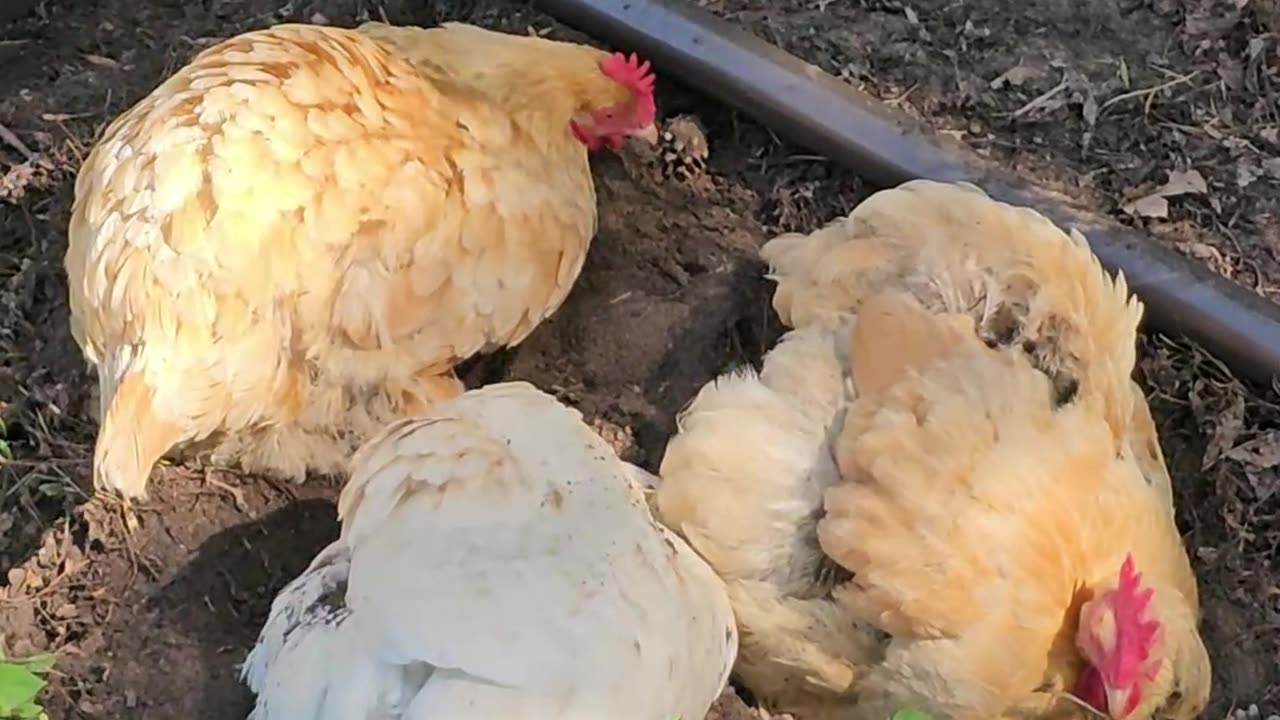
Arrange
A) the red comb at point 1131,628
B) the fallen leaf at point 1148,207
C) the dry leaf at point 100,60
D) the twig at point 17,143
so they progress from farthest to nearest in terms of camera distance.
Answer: the dry leaf at point 100,60 < the twig at point 17,143 < the fallen leaf at point 1148,207 < the red comb at point 1131,628

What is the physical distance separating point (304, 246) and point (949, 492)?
1.38 meters

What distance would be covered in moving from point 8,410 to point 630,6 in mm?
1897

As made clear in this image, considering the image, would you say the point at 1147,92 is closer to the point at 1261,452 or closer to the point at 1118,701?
the point at 1261,452

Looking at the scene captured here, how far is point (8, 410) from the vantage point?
353 centimetres

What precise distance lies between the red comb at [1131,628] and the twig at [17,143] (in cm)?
304

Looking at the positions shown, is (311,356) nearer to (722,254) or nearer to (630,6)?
(722,254)

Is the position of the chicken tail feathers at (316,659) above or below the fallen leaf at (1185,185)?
below

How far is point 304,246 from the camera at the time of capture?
299cm

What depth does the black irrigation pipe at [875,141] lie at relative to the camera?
10.4 feet

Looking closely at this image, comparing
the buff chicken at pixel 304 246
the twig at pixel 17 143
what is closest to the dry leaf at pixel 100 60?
the twig at pixel 17 143

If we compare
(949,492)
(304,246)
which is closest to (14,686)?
(304,246)

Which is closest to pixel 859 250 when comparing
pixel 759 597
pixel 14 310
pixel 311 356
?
pixel 759 597

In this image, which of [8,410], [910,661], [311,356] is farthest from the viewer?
[8,410]

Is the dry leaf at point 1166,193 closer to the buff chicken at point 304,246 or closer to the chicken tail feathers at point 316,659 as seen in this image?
the buff chicken at point 304,246
